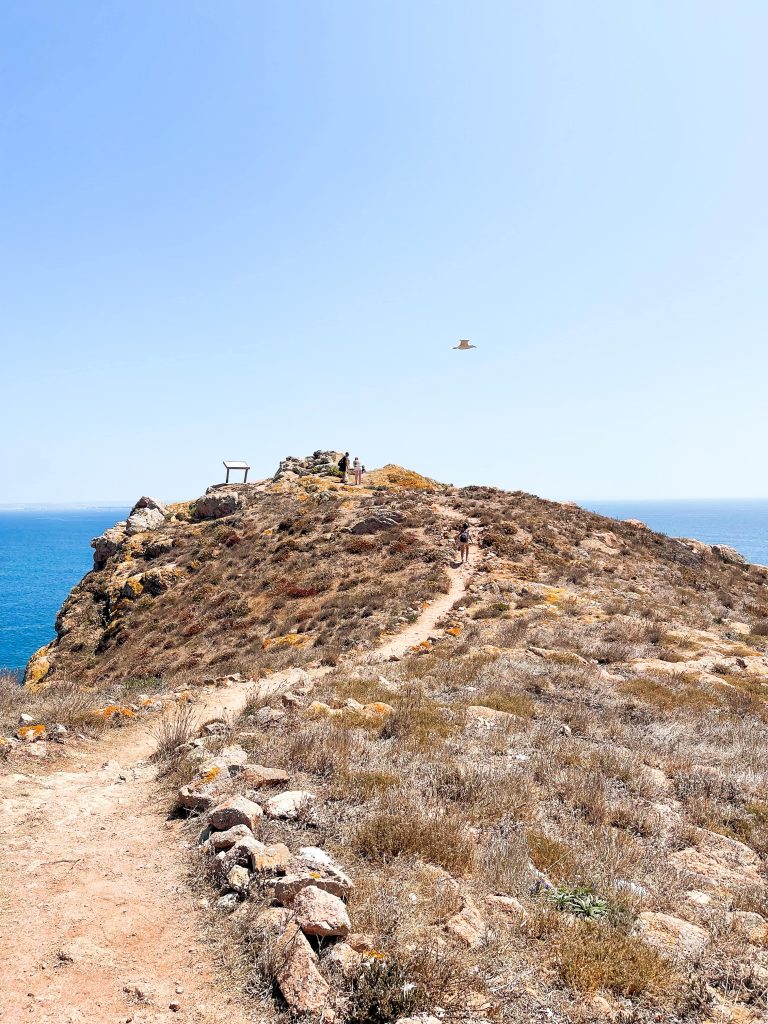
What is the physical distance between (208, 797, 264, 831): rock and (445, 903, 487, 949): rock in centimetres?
243

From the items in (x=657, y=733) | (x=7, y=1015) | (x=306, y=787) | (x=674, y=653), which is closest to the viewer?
(x=7, y=1015)

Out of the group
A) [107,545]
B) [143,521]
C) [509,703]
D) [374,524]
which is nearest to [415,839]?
[509,703]

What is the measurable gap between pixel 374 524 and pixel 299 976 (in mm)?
27715

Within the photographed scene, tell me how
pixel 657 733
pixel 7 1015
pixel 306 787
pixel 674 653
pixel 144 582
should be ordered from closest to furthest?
pixel 7 1015, pixel 306 787, pixel 657 733, pixel 674 653, pixel 144 582

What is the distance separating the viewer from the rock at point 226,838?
5543mm

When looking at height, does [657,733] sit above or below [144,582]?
above

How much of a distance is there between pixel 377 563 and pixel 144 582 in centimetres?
1576

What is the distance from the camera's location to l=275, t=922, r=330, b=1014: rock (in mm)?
3721

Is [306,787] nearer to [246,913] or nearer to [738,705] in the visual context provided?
[246,913]

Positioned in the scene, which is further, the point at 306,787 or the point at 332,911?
the point at 306,787

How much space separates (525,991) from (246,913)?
7.69 ft

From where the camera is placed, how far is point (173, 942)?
14.7 ft

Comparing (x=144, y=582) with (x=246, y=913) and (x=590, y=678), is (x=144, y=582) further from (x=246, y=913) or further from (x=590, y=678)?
(x=246, y=913)

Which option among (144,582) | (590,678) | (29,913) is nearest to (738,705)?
(590,678)
